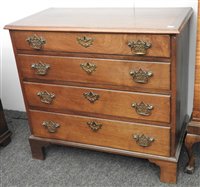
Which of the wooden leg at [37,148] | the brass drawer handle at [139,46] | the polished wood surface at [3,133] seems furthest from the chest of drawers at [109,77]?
the polished wood surface at [3,133]

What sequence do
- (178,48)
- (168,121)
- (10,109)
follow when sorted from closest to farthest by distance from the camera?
(178,48)
(168,121)
(10,109)

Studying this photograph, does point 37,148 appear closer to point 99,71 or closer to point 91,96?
point 91,96

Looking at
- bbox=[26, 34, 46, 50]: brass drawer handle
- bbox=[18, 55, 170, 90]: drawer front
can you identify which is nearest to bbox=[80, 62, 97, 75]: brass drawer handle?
bbox=[18, 55, 170, 90]: drawer front

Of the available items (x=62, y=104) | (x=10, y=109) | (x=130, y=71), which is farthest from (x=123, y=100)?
(x=10, y=109)

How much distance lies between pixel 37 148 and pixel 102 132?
0.45 metres

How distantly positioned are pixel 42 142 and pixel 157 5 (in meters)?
0.97

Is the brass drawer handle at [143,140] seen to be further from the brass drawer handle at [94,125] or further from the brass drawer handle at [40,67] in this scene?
the brass drawer handle at [40,67]

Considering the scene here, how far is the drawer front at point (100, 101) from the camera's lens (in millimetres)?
1495

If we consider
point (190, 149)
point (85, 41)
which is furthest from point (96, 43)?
point (190, 149)

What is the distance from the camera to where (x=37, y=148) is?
191 cm

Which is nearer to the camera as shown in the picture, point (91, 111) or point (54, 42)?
point (54, 42)

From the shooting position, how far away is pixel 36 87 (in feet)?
5.60

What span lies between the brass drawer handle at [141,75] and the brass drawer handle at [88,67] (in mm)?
183

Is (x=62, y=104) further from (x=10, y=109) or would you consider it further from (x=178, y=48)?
(x=10, y=109)
